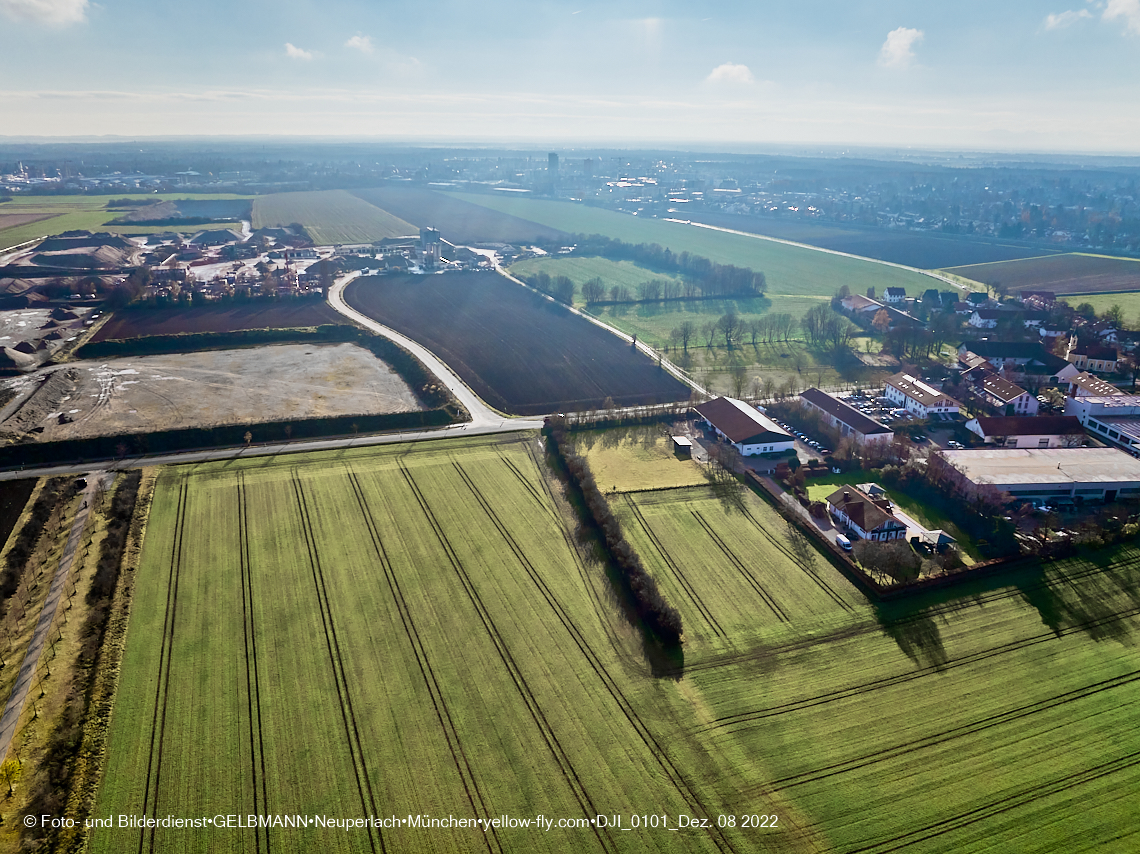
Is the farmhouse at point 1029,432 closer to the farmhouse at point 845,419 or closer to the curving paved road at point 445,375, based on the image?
the farmhouse at point 845,419

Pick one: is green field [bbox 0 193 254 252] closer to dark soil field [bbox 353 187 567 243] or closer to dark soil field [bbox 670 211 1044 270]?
dark soil field [bbox 353 187 567 243]

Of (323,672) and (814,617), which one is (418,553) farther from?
(814,617)

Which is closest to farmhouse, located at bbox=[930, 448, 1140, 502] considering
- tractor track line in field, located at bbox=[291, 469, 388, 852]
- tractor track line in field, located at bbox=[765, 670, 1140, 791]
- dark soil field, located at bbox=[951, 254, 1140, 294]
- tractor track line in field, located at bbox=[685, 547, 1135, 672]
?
tractor track line in field, located at bbox=[685, 547, 1135, 672]

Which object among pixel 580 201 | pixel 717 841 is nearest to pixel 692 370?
pixel 717 841

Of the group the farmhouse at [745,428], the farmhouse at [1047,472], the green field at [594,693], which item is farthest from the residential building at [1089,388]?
the farmhouse at [745,428]

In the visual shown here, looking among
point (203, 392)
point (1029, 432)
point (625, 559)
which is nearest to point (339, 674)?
point (625, 559)

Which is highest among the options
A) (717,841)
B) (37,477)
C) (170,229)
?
(170,229)
